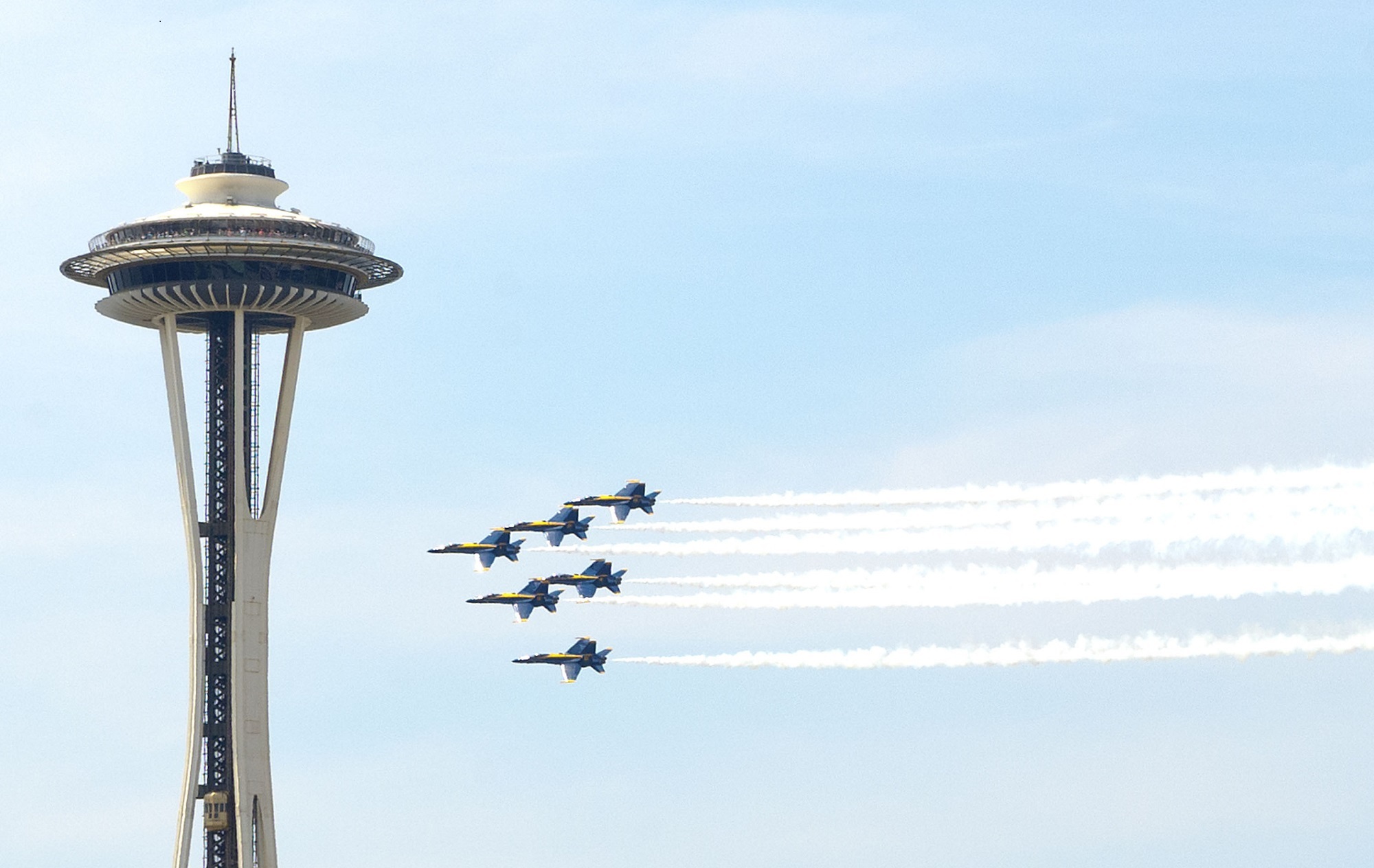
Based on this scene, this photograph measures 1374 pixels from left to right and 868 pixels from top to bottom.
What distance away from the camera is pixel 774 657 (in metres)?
197

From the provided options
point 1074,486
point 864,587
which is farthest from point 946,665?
point 1074,486

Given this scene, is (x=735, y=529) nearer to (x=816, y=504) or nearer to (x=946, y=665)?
(x=816, y=504)

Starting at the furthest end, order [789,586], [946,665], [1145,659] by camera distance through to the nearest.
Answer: [789,586], [946,665], [1145,659]

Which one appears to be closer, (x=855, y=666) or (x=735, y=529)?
(x=855, y=666)

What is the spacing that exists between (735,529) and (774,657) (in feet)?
31.5

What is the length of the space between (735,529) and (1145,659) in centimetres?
4683

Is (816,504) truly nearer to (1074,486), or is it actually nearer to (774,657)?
(774,657)

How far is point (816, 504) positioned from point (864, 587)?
8498 mm

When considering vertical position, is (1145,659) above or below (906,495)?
below

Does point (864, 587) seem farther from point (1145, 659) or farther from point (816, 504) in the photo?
point (1145, 659)

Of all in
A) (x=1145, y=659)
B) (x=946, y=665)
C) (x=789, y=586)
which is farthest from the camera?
(x=789, y=586)

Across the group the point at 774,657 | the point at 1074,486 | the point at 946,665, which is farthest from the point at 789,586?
the point at 1074,486

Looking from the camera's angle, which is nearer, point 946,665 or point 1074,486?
point 1074,486

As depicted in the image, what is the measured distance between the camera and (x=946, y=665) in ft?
580
